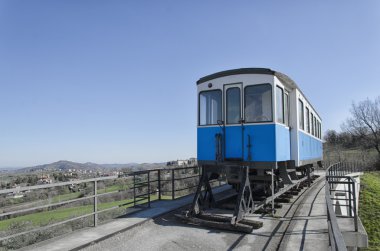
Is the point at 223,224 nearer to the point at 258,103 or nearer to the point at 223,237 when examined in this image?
the point at 223,237

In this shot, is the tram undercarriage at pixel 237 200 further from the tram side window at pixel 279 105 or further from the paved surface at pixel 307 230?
the tram side window at pixel 279 105

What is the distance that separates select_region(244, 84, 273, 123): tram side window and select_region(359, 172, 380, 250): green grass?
1128 centimetres

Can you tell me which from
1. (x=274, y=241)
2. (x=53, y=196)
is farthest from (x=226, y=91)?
(x=53, y=196)

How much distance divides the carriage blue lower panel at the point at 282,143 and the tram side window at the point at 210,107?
5.79 feet

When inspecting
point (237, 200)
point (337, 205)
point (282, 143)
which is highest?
point (282, 143)

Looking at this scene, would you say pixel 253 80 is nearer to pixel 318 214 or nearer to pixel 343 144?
pixel 318 214

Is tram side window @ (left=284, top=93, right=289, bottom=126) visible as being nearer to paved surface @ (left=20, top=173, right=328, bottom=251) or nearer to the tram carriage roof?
the tram carriage roof

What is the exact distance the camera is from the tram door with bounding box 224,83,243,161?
9664 millimetres

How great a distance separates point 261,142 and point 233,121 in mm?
1037

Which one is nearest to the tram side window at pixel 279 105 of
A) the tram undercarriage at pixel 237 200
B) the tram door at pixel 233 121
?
the tram door at pixel 233 121

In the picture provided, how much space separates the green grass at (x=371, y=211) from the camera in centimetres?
1753

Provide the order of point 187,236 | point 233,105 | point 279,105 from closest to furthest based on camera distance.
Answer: point 187,236, point 279,105, point 233,105

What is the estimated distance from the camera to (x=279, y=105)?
9.73 metres

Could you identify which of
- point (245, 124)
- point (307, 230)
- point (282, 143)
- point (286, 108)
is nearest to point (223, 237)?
point (307, 230)
